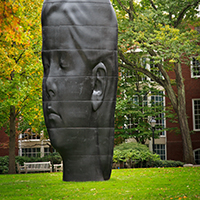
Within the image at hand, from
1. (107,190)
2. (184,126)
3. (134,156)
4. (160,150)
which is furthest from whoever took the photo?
(160,150)

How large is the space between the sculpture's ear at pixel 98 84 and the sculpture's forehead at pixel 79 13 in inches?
50.1

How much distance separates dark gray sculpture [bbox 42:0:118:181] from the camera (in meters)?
9.89

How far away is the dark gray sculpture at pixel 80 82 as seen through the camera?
9.89m

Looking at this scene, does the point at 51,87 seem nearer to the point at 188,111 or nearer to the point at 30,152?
the point at 188,111

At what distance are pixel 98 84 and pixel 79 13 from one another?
2.10 meters

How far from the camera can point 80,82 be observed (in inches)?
389

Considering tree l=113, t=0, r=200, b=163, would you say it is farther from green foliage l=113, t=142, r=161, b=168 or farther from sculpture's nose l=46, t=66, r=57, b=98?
sculpture's nose l=46, t=66, r=57, b=98

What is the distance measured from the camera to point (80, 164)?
1001 cm

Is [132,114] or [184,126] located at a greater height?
[132,114]

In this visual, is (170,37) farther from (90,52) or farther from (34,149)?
(34,149)

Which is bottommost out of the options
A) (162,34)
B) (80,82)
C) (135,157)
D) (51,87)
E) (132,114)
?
(135,157)

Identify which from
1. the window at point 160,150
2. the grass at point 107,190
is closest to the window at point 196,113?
the window at point 160,150

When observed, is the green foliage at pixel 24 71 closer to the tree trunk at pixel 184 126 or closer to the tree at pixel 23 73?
the tree at pixel 23 73

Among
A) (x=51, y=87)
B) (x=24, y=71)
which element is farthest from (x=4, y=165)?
(x=51, y=87)
